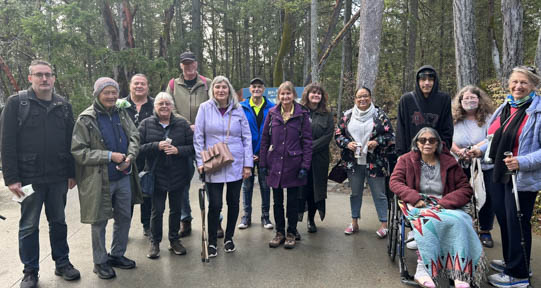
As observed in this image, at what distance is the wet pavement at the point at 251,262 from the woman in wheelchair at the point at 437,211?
23cm

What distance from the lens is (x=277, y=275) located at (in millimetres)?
3494

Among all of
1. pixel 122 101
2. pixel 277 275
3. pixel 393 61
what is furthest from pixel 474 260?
pixel 393 61

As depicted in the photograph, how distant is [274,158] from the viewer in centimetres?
402

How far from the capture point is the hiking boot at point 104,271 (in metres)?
3.44

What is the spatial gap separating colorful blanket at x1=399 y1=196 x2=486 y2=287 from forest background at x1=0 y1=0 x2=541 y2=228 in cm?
284

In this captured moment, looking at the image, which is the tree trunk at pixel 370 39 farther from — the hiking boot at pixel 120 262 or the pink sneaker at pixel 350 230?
the hiking boot at pixel 120 262

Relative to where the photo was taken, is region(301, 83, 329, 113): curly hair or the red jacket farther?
region(301, 83, 329, 113): curly hair

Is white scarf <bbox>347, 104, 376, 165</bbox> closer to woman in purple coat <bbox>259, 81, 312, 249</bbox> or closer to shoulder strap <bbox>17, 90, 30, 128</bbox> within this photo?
woman in purple coat <bbox>259, 81, 312, 249</bbox>

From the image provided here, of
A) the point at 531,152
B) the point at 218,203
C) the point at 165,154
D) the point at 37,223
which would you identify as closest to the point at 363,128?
the point at 531,152

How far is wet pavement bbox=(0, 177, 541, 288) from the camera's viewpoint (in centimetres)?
337

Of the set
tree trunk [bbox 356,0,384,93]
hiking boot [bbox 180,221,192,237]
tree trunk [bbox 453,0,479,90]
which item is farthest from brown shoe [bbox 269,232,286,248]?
tree trunk [bbox 453,0,479,90]

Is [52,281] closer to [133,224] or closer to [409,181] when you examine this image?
[133,224]

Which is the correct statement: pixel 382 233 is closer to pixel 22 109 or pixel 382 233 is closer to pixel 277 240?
pixel 277 240

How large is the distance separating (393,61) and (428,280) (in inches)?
779
